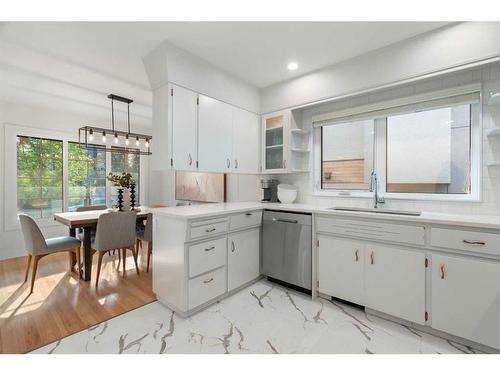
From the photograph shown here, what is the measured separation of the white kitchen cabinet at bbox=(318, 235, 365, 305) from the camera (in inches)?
85.4

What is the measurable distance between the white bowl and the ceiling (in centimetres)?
142

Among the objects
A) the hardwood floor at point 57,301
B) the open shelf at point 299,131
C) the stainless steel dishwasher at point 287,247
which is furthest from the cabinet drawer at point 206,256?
the open shelf at point 299,131

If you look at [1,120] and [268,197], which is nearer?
[268,197]

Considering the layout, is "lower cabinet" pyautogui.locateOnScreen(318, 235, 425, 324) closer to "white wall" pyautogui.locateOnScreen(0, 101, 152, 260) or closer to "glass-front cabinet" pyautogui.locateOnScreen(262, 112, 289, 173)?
"glass-front cabinet" pyautogui.locateOnScreen(262, 112, 289, 173)

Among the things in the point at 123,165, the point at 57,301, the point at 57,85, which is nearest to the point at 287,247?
the point at 57,301

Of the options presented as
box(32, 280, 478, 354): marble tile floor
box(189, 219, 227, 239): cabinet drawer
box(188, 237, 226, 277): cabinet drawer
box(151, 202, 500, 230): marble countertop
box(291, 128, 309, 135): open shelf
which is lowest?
box(32, 280, 478, 354): marble tile floor

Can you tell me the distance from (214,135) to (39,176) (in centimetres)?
345

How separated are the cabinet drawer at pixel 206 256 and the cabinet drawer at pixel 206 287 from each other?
2.5 inches

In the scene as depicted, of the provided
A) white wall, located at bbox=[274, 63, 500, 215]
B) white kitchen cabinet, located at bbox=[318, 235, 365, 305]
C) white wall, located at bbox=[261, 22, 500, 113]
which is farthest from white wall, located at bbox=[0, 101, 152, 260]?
white wall, located at bbox=[274, 63, 500, 215]

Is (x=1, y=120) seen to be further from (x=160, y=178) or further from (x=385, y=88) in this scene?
(x=385, y=88)
